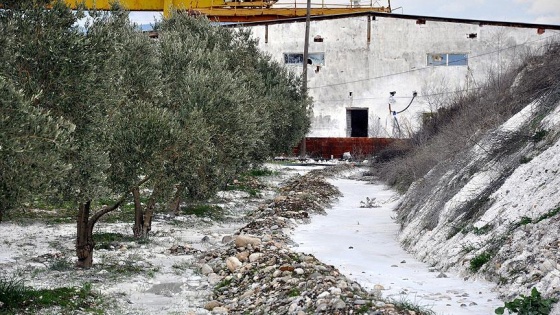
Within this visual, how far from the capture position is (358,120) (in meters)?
52.2

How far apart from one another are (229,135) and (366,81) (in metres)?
31.7

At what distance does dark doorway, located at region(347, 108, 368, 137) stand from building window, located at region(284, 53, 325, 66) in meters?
4.43

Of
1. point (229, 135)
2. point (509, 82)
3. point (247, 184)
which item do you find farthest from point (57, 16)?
point (247, 184)

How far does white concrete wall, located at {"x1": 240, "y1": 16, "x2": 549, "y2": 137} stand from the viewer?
49.6 meters

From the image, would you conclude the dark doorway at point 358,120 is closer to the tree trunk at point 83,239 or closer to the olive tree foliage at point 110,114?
the olive tree foliage at point 110,114

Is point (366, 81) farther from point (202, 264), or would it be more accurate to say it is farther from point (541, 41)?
point (202, 264)

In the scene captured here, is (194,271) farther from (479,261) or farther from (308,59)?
(308,59)

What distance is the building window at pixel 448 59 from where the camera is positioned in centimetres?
4984

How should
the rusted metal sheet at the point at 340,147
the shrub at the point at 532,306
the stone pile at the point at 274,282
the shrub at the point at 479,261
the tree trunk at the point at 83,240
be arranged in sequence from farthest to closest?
the rusted metal sheet at the point at 340,147, the tree trunk at the point at 83,240, the shrub at the point at 479,261, the stone pile at the point at 274,282, the shrub at the point at 532,306

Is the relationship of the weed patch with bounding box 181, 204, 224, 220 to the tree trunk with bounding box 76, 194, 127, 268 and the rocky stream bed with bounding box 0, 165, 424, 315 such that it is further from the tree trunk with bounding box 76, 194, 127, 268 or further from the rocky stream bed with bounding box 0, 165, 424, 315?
the tree trunk with bounding box 76, 194, 127, 268

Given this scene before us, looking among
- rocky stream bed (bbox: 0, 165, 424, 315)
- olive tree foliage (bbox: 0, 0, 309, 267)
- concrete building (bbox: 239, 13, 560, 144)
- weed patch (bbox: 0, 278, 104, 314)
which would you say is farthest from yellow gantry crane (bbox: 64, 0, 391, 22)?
weed patch (bbox: 0, 278, 104, 314)

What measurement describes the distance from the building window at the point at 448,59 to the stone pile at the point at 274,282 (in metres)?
34.0

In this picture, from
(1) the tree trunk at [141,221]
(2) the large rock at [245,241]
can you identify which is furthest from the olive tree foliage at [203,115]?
(2) the large rock at [245,241]

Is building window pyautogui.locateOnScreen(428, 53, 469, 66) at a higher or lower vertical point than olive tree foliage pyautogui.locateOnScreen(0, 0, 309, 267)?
higher
